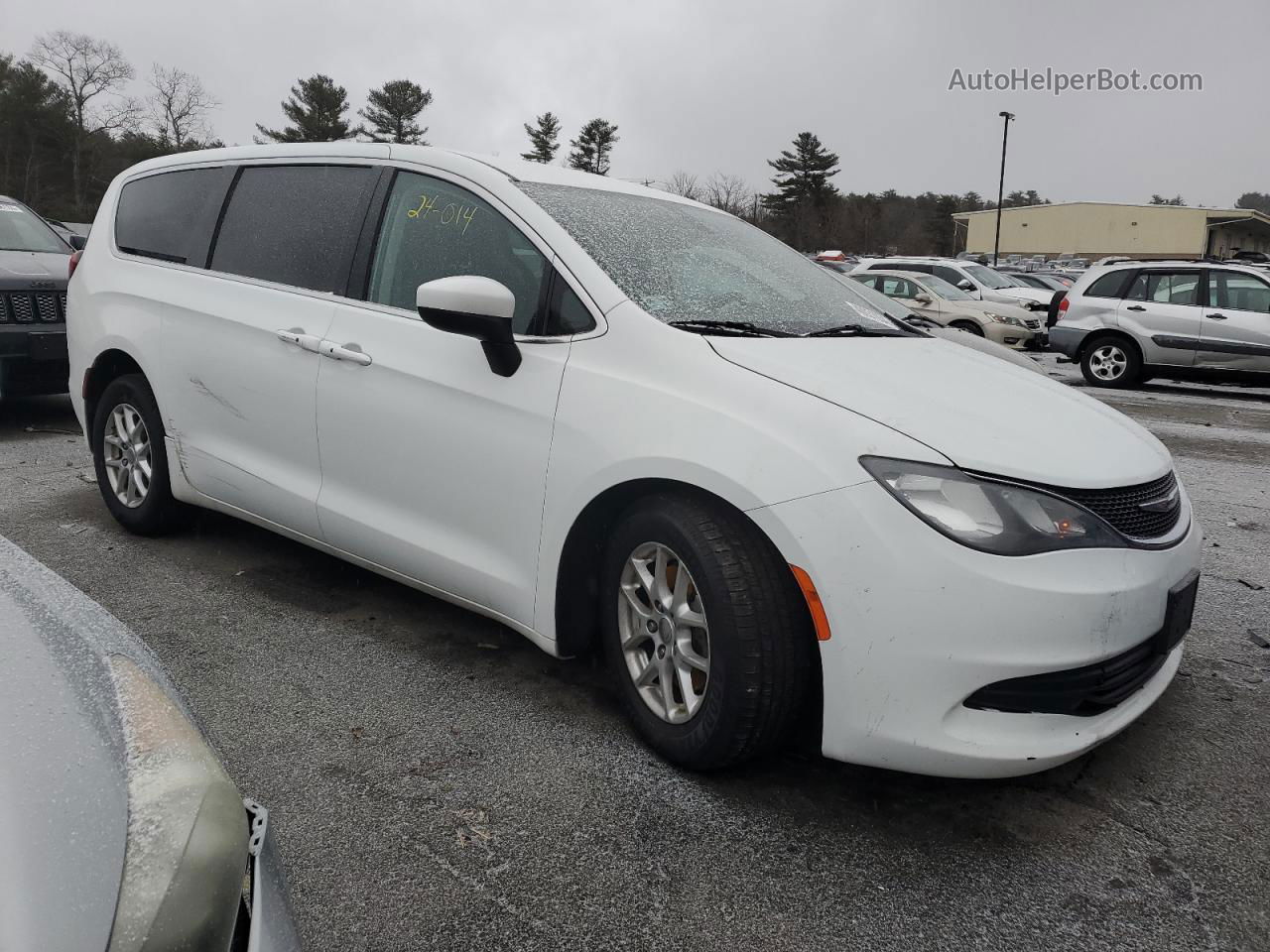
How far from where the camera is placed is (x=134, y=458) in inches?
172

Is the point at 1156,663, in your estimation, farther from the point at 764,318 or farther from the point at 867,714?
the point at 764,318

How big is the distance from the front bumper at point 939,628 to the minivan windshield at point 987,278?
16772 millimetres

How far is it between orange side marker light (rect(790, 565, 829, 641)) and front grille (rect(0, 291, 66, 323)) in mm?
6637

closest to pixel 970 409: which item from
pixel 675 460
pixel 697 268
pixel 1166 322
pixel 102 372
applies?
pixel 675 460

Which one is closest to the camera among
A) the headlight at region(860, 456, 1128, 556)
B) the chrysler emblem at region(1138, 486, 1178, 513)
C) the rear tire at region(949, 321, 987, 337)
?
the headlight at region(860, 456, 1128, 556)

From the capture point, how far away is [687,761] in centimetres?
255

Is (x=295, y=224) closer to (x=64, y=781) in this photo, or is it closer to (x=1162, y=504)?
(x=64, y=781)

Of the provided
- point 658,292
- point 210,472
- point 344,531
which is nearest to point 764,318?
point 658,292

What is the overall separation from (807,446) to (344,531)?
5.88 ft

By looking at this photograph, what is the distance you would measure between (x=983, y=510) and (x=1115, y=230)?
320 ft

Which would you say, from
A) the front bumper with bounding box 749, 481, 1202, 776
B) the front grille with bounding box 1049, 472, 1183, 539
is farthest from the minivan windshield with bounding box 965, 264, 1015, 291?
the front bumper with bounding box 749, 481, 1202, 776

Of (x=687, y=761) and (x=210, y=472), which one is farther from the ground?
(x=210, y=472)

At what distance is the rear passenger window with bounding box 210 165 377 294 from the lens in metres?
3.49

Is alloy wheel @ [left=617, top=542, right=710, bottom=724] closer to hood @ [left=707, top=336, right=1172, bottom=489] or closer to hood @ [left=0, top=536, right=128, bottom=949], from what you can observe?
hood @ [left=707, top=336, right=1172, bottom=489]
